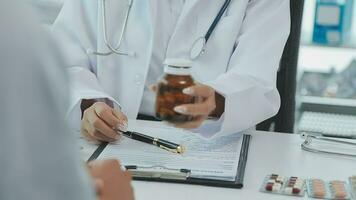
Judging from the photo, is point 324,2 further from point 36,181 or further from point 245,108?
point 36,181

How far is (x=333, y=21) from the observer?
8.38 feet

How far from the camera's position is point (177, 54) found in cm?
158

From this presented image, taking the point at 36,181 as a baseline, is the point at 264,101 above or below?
below

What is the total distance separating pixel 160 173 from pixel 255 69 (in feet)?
1.61

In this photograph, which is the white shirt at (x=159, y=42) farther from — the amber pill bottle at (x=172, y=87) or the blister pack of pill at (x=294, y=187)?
the blister pack of pill at (x=294, y=187)

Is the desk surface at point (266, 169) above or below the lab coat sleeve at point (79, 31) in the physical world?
below

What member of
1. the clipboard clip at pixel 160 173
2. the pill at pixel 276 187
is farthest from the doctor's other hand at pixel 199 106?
the pill at pixel 276 187

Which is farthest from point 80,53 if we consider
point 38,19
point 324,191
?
point 38,19

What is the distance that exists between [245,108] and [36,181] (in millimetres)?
996

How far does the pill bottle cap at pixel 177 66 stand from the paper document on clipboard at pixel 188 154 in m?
0.18

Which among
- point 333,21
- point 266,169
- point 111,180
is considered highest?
point 333,21

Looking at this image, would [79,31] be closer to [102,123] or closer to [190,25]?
[190,25]

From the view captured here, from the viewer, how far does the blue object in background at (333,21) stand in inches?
100

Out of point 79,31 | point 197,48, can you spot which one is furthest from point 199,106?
point 79,31
